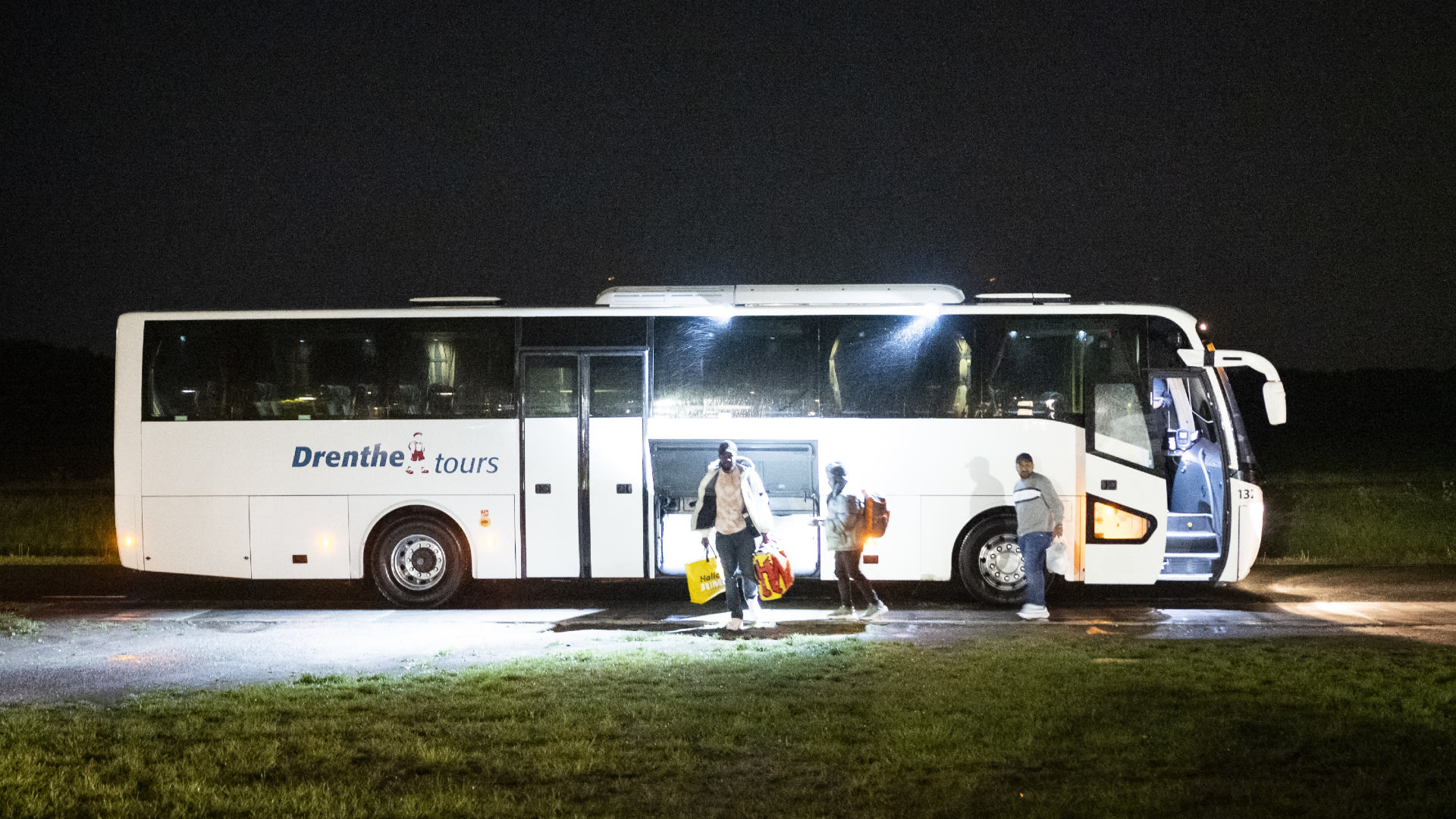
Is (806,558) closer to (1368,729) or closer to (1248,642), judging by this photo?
(1248,642)

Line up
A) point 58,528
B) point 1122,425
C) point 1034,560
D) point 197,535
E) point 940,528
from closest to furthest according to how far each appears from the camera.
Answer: point 1034,560
point 1122,425
point 940,528
point 197,535
point 58,528

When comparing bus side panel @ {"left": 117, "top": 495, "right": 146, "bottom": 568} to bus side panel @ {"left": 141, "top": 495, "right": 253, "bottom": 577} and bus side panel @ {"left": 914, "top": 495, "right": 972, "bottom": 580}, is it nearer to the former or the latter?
bus side panel @ {"left": 141, "top": 495, "right": 253, "bottom": 577}

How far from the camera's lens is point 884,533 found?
12203 mm

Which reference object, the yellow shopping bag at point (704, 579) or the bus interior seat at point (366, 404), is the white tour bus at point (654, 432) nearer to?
the bus interior seat at point (366, 404)

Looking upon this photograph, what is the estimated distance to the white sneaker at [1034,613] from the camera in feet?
38.4

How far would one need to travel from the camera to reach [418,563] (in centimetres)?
1321

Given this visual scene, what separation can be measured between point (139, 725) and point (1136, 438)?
30.7 ft

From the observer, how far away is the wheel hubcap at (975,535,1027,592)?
1267 centimetres

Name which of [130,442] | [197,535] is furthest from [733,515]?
[130,442]

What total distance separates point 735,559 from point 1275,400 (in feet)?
17.8

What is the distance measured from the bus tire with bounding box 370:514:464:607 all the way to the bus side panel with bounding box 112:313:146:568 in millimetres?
2521

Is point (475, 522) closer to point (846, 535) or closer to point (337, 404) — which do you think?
point (337, 404)

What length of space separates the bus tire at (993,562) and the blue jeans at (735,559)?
2.66 meters

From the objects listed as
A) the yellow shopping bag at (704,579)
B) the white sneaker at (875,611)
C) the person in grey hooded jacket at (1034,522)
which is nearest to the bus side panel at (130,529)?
the yellow shopping bag at (704,579)
